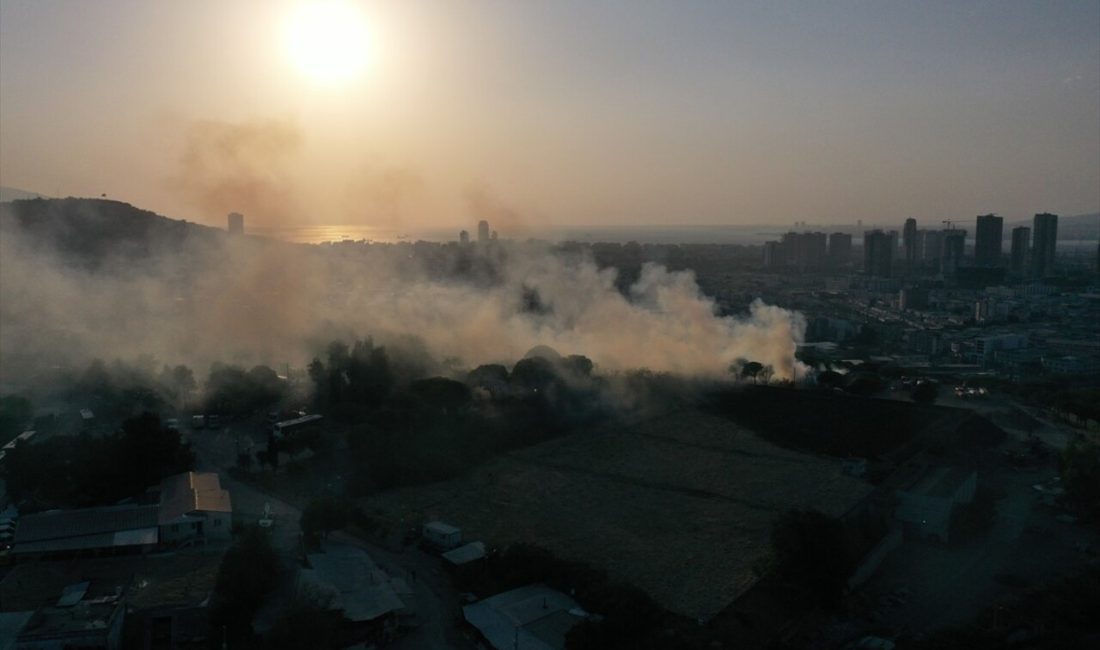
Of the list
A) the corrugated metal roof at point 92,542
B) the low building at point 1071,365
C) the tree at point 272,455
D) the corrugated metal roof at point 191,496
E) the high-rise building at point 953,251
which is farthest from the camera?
the high-rise building at point 953,251

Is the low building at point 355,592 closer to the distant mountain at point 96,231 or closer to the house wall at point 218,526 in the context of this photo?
the house wall at point 218,526

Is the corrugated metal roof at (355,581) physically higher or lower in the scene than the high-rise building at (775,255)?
lower

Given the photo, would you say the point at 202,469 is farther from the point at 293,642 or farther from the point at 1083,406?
the point at 1083,406

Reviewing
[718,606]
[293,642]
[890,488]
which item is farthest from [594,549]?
[890,488]

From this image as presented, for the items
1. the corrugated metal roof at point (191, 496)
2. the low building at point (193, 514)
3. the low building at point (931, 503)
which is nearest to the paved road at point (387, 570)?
the corrugated metal roof at point (191, 496)

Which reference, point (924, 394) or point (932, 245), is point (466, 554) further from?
point (932, 245)
